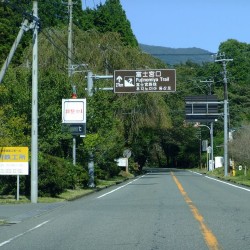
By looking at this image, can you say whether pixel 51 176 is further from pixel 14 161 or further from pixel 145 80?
pixel 145 80

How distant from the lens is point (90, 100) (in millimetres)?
37594

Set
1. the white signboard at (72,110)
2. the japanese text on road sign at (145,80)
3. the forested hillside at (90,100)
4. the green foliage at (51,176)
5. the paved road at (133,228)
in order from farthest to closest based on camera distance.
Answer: the japanese text on road sign at (145,80), the white signboard at (72,110), the forested hillside at (90,100), the green foliage at (51,176), the paved road at (133,228)

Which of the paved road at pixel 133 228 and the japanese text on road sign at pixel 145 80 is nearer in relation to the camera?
the paved road at pixel 133 228

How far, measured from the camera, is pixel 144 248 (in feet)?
40.6

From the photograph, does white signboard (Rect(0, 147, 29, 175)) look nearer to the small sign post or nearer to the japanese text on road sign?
the small sign post

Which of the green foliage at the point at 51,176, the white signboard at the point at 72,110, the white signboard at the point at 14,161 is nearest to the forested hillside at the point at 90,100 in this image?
the green foliage at the point at 51,176

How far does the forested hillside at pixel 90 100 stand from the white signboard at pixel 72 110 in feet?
1.51

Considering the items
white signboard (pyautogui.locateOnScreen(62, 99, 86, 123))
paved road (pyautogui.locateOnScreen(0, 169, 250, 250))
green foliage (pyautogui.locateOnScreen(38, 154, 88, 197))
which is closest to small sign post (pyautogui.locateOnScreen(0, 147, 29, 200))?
green foliage (pyautogui.locateOnScreen(38, 154, 88, 197))

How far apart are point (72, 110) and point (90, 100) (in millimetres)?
5688

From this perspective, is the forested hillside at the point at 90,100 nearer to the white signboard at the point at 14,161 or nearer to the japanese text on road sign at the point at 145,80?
the white signboard at the point at 14,161

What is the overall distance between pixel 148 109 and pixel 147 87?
17695mm

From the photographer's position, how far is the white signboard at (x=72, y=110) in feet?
105

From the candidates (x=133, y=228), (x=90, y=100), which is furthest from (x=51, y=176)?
(x=133, y=228)

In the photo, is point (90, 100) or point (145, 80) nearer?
point (90, 100)
